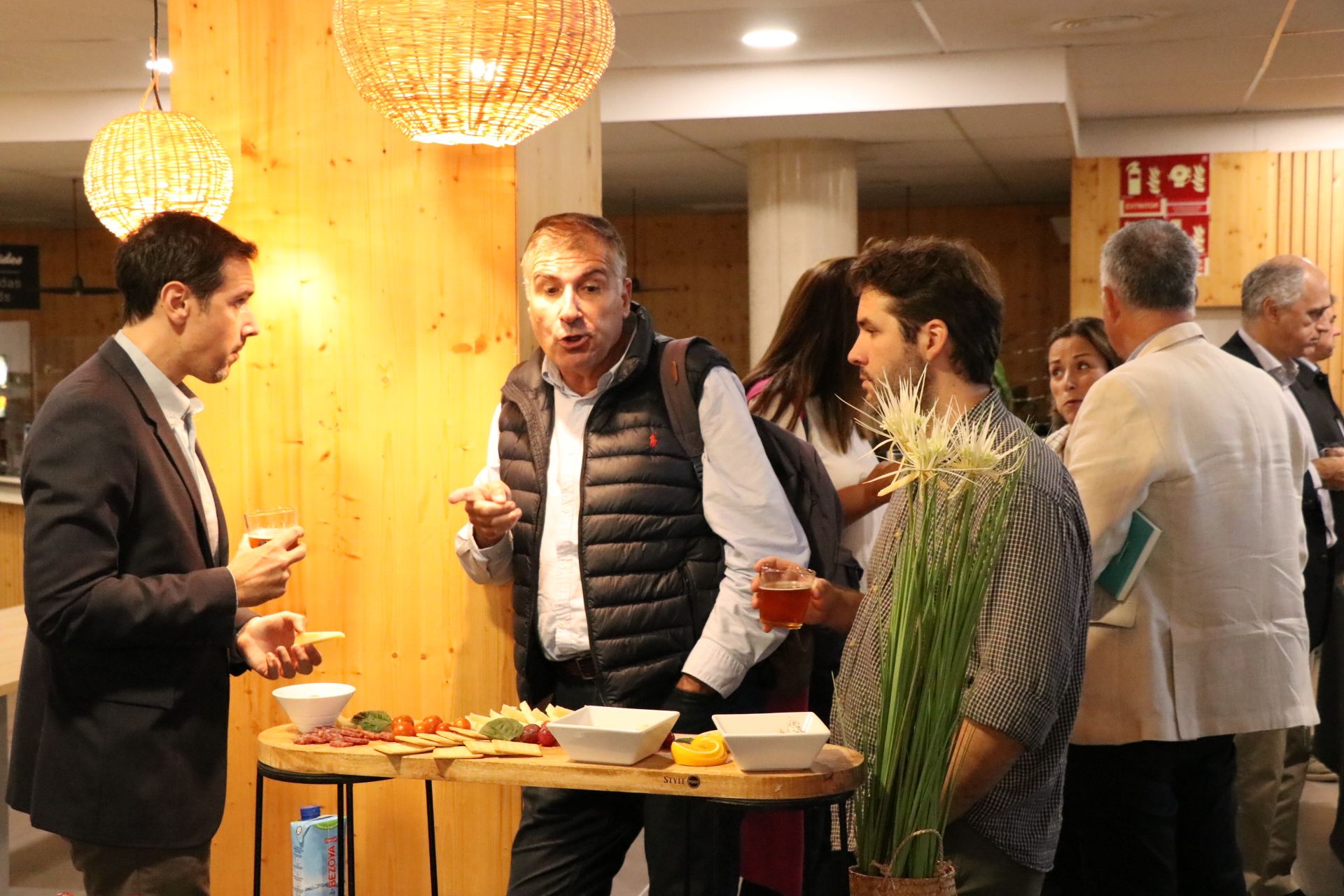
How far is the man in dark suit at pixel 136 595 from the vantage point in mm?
2363

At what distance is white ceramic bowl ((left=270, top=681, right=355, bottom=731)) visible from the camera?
2.43 meters

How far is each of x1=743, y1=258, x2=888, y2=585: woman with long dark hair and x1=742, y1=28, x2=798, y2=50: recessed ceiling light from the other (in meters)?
3.30

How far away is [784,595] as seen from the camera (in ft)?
7.82

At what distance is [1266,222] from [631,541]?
23.8ft

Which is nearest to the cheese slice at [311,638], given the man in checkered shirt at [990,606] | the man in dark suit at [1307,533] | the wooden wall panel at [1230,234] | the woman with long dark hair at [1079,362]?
the man in checkered shirt at [990,606]

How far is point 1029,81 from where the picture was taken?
7.00 metres

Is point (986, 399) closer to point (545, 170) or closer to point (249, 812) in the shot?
point (545, 170)

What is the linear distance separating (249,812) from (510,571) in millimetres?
1056

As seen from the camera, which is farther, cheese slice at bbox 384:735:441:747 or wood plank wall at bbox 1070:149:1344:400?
wood plank wall at bbox 1070:149:1344:400

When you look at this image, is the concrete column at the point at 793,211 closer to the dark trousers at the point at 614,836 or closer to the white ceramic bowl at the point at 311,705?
the dark trousers at the point at 614,836

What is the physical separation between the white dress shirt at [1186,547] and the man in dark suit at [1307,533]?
4.07 ft

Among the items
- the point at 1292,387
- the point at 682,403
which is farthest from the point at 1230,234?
the point at 682,403

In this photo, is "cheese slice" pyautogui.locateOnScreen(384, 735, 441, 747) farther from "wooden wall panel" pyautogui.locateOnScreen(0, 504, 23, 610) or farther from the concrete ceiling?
"wooden wall panel" pyautogui.locateOnScreen(0, 504, 23, 610)

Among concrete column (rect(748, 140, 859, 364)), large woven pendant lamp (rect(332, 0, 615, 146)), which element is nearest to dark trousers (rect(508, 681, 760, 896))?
large woven pendant lamp (rect(332, 0, 615, 146))
